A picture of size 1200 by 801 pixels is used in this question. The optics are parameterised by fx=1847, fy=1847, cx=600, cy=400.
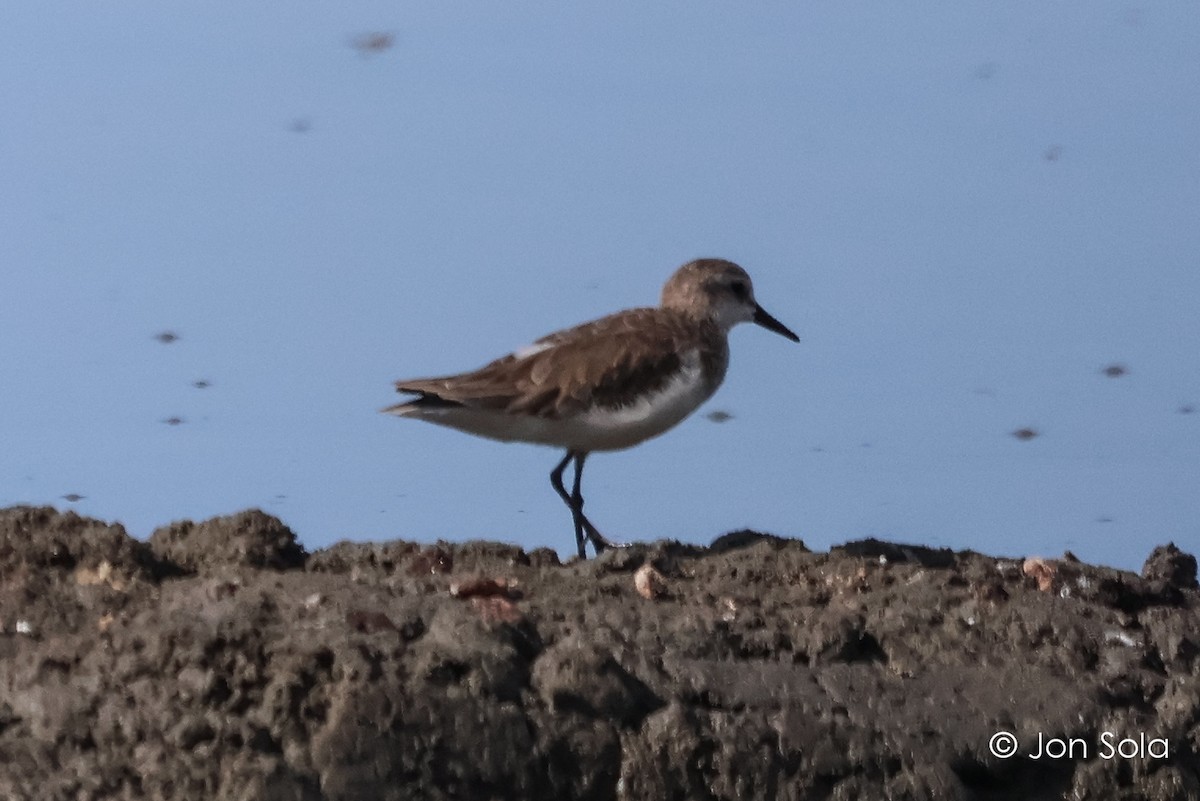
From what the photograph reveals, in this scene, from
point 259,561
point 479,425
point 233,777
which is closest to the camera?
point 233,777

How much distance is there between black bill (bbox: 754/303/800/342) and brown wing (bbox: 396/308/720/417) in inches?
43.3

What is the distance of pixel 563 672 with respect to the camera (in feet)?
14.8

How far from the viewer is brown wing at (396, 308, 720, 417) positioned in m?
6.89

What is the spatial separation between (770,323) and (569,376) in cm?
168

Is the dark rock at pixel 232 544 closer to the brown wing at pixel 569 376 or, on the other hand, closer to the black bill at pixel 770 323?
the brown wing at pixel 569 376

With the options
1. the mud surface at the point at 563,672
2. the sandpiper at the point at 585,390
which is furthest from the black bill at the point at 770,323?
the mud surface at the point at 563,672

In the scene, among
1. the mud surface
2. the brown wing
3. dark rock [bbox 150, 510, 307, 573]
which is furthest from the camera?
the brown wing

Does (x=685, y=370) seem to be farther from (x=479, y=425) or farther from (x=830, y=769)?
(x=830, y=769)

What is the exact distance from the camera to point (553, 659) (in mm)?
4531

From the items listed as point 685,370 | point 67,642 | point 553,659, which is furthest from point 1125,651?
point 67,642

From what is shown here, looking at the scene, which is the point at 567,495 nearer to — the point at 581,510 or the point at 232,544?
the point at 581,510

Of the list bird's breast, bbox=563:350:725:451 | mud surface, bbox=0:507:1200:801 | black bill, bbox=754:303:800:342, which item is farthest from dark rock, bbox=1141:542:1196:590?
black bill, bbox=754:303:800:342

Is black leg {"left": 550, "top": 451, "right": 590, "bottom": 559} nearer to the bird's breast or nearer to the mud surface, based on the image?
the bird's breast

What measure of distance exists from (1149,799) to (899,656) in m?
0.77
